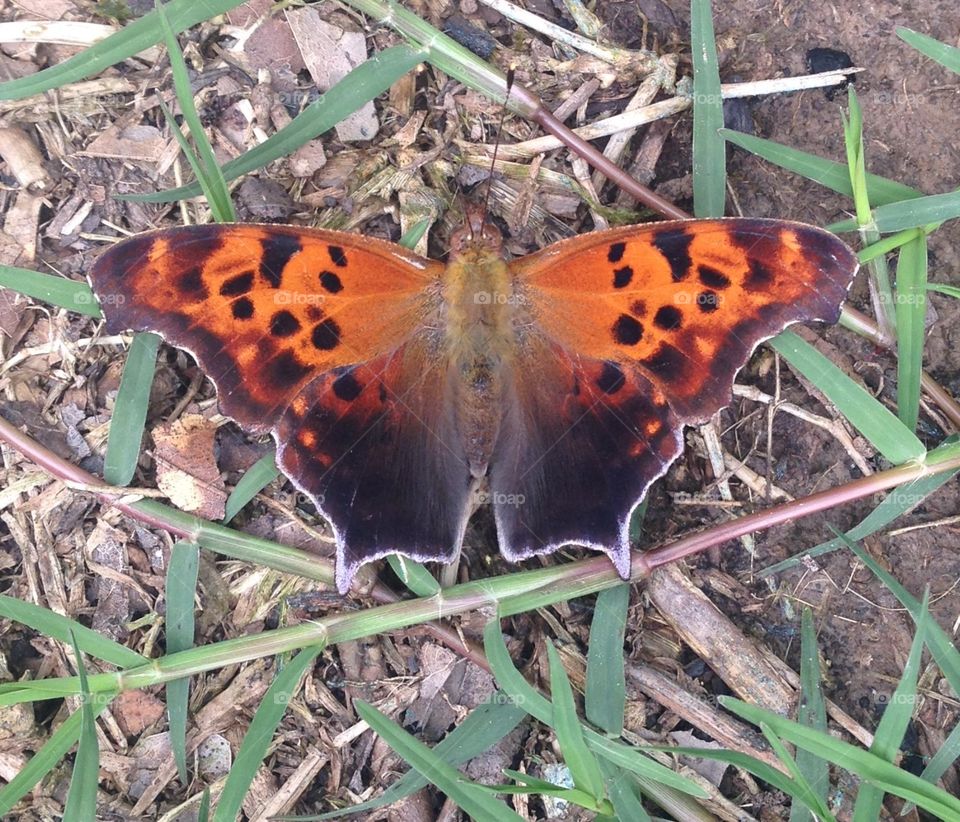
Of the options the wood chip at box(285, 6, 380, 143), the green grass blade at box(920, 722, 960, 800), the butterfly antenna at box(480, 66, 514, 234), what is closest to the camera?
the green grass blade at box(920, 722, 960, 800)

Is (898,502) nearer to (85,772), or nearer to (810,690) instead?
(810,690)

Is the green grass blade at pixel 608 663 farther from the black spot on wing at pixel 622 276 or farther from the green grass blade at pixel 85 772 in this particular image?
the green grass blade at pixel 85 772

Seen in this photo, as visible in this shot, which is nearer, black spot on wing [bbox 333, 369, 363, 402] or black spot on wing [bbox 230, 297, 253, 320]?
black spot on wing [bbox 230, 297, 253, 320]

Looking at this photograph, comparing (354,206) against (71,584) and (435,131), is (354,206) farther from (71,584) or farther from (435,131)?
(71,584)

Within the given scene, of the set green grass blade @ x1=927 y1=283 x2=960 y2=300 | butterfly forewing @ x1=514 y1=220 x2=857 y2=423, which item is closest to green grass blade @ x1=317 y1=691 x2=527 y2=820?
butterfly forewing @ x1=514 y1=220 x2=857 y2=423

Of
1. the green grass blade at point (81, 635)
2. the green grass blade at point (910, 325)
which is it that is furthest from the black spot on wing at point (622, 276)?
the green grass blade at point (81, 635)

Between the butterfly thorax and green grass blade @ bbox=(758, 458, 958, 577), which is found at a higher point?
the butterfly thorax

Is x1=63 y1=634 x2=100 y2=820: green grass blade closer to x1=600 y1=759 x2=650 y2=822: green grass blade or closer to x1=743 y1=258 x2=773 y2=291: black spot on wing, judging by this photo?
x1=600 y1=759 x2=650 y2=822: green grass blade
